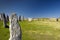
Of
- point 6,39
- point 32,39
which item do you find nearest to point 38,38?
point 32,39

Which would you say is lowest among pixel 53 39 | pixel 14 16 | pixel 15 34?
pixel 53 39

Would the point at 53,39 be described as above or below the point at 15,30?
below

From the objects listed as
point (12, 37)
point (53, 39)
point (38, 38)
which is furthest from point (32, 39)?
point (12, 37)

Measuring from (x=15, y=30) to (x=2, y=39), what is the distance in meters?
19.0

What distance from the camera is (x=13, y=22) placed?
24.8 metres

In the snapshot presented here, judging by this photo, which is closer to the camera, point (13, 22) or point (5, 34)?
point (13, 22)

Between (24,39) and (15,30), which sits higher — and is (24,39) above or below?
below

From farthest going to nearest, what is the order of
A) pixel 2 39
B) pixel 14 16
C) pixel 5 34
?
1. pixel 5 34
2. pixel 2 39
3. pixel 14 16

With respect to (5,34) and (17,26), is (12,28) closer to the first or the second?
(17,26)

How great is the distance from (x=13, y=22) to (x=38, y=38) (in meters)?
21.2

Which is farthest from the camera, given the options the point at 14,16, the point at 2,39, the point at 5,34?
the point at 5,34

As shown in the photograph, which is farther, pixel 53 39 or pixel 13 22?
pixel 53 39

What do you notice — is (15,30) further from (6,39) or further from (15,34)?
(6,39)

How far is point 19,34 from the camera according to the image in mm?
24938
